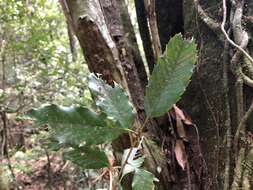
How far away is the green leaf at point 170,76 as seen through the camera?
0.84 metres

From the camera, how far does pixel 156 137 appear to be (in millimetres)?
1441

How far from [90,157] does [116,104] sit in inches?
6.0

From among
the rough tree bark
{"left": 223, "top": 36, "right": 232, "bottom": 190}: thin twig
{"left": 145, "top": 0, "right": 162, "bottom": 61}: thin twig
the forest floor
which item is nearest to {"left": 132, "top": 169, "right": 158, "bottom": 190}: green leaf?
the rough tree bark

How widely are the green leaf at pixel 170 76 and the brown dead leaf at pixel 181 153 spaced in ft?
2.09

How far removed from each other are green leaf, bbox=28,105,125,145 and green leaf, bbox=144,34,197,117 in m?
0.09

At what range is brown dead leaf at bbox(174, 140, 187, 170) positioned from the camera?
144cm

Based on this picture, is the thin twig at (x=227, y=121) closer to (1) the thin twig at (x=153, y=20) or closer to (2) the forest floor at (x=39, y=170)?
(1) the thin twig at (x=153, y=20)

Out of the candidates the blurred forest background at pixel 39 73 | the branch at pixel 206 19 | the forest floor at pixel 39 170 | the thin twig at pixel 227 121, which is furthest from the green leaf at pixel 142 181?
the forest floor at pixel 39 170

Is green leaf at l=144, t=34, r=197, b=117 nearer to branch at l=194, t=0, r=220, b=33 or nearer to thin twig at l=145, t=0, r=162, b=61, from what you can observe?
thin twig at l=145, t=0, r=162, b=61

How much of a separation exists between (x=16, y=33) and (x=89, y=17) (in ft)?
7.72

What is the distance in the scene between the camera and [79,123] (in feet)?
2.81

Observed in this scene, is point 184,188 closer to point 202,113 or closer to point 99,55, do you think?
point 202,113

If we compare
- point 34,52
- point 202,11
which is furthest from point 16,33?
point 202,11

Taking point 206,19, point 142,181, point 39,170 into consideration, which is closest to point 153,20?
point 206,19
